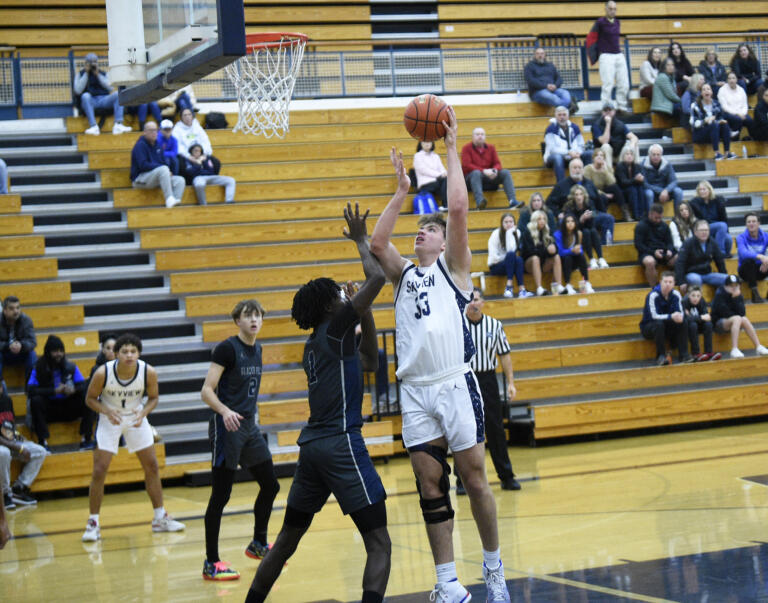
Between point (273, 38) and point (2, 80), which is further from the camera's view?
point (2, 80)

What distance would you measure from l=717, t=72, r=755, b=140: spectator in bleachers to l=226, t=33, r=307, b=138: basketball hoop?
310 inches

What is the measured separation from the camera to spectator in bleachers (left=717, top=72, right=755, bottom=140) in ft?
57.0

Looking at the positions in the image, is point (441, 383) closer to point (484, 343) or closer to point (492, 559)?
point (492, 559)

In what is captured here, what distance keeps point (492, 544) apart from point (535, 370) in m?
7.81

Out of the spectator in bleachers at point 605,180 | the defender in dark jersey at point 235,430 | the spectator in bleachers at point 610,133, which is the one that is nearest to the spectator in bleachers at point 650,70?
the spectator in bleachers at point 610,133

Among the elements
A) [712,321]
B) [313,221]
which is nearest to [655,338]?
[712,321]

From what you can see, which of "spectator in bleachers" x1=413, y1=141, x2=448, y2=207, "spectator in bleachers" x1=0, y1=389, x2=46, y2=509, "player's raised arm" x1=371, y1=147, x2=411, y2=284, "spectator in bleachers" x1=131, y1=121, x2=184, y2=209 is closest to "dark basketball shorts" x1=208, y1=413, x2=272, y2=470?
"player's raised arm" x1=371, y1=147, x2=411, y2=284

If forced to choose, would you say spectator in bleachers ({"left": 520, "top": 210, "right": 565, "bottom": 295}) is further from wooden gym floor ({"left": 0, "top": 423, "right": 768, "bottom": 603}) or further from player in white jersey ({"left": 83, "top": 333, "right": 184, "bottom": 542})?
player in white jersey ({"left": 83, "top": 333, "right": 184, "bottom": 542})

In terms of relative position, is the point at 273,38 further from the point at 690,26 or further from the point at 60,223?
the point at 690,26

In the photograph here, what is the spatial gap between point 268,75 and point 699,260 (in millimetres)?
6126

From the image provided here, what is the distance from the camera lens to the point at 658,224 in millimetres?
14359

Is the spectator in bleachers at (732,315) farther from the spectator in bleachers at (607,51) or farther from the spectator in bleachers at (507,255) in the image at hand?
the spectator in bleachers at (607,51)

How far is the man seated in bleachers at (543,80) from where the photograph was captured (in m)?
17.4

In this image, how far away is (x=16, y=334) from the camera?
441 inches
